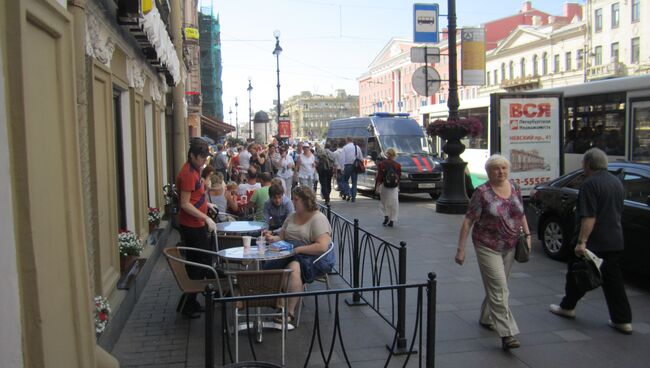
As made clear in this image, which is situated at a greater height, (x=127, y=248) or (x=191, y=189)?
(x=191, y=189)

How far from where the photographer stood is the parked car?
22.3ft

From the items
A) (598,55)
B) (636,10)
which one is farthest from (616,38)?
(598,55)

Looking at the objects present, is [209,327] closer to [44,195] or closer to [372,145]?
[44,195]

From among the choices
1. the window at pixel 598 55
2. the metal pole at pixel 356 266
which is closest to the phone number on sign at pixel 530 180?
the metal pole at pixel 356 266

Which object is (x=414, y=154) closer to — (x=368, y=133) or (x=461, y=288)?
(x=368, y=133)

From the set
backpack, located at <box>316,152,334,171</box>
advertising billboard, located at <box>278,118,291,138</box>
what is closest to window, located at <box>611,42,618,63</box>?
advertising billboard, located at <box>278,118,291,138</box>

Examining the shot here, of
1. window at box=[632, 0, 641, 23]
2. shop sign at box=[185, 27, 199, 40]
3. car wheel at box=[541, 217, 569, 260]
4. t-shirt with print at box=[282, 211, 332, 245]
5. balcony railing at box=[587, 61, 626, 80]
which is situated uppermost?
window at box=[632, 0, 641, 23]

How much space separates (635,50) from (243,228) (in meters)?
46.9

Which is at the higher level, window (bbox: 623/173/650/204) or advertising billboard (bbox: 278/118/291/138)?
advertising billboard (bbox: 278/118/291/138)

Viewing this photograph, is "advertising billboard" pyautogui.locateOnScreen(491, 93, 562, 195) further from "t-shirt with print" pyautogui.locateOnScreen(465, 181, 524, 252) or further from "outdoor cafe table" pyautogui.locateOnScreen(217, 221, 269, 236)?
"t-shirt with print" pyautogui.locateOnScreen(465, 181, 524, 252)

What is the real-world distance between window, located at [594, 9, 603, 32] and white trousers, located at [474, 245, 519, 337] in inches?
1981

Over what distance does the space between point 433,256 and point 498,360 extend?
14.1ft

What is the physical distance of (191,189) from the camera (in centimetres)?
597

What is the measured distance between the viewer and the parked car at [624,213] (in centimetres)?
680
